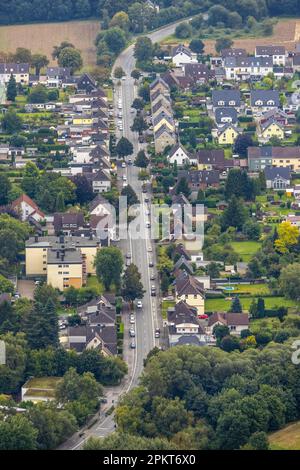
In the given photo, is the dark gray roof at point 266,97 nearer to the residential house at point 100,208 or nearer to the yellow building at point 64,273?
the residential house at point 100,208

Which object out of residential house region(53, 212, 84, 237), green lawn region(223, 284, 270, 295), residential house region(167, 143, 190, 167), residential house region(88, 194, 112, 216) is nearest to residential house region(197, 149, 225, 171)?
residential house region(167, 143, 190, 167)

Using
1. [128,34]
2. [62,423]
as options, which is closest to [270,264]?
[62,423]

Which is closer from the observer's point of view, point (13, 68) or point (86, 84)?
point (86, 84)

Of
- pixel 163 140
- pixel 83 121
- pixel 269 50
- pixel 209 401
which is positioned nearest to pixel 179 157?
pixel 163 140

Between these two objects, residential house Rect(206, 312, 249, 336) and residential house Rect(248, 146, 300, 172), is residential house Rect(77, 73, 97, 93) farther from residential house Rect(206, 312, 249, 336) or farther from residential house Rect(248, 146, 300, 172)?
residential house Rect(206, 312, 249, 336)

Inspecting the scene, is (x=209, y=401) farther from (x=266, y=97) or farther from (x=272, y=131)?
(x=266, y=97)

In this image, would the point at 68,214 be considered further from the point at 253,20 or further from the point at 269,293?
the point at 253,20

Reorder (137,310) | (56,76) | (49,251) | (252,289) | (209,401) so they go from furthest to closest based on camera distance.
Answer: (56,76)
(49,251)
(252,289)
(137,310)
(209,401)
